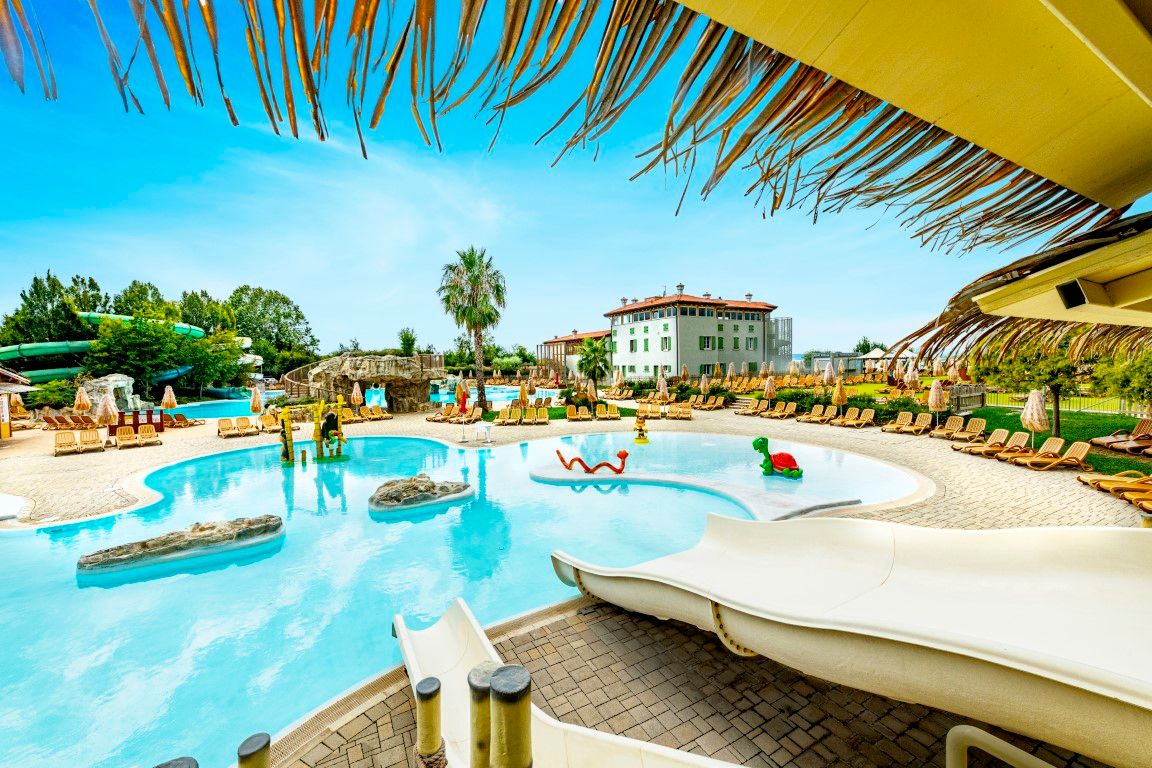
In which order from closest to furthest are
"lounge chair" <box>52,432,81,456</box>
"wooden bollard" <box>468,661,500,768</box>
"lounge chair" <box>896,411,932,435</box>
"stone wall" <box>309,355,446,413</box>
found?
1. "wooden bollard" <box>468,661,500,768</box>
2. "lounge chair" <box>52,432,81,456</box>
3. "lounge chair" <box>896,411,932,435</box>
4. "stone wall" <box>309,355,446,413</box>

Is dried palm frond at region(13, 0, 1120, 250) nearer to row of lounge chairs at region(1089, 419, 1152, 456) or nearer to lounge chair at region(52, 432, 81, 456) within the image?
row of lounge chairs at region(1089, 419, 1152, 456)

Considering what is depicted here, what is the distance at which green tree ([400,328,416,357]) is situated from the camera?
36062 mm

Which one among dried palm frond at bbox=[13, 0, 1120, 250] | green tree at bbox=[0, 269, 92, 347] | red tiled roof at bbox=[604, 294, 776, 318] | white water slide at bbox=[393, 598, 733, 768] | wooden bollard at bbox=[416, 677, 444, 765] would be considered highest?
red tiled roof at bbox=[604, 294, 776, 318]

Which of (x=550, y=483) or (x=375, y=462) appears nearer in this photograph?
(x=550, y=483)

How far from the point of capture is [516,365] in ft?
171

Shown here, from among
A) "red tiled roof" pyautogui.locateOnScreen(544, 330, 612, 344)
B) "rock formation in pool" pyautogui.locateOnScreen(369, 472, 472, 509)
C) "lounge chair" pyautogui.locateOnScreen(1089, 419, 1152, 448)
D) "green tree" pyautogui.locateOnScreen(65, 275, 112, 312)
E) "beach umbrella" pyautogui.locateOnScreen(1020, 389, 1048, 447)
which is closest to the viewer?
"rock formation in pool" pyautogui.locateOnScreen(369, 472, 472, 509)

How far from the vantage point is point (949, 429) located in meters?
A: 15.9

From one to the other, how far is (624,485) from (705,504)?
2432mm

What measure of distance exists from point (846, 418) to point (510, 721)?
21654 mm

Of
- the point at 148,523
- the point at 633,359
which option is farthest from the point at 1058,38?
the point at 633,359

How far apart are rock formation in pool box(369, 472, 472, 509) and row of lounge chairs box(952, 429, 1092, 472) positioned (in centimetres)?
1466

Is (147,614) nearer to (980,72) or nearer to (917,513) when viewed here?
(980,72)

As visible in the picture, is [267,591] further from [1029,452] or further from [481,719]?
[1029,452]

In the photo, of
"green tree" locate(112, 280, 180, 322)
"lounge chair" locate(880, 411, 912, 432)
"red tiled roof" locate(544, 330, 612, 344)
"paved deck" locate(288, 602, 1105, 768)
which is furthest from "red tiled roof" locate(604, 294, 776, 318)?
"green tree" locate(112, 280, 180, 322)
